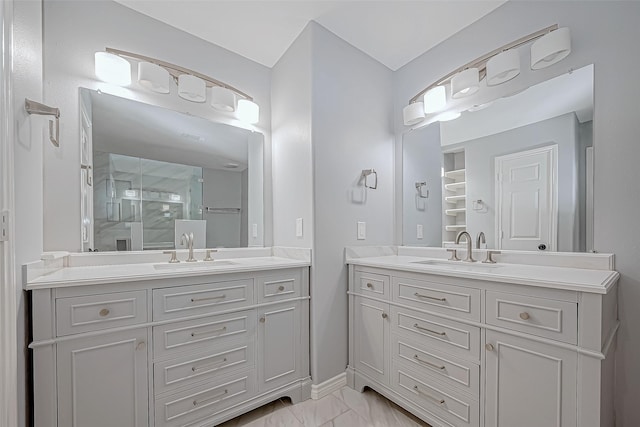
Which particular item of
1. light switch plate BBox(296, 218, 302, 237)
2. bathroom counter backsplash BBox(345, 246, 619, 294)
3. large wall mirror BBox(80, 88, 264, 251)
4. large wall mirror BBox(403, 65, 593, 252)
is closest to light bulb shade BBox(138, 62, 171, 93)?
large wall mirror BBox(80, 88, 264, 251)

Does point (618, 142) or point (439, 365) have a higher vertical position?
point (618, 142)

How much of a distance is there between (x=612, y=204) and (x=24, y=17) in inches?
111

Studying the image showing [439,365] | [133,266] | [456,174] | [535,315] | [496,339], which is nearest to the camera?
[535,315]

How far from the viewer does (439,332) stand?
4.83 ft

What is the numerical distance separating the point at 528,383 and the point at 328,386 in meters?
1.22

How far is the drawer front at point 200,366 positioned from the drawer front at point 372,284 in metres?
0.81

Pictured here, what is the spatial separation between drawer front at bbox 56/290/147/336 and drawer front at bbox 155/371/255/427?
1.45 feet

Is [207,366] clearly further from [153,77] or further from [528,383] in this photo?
[153,77]

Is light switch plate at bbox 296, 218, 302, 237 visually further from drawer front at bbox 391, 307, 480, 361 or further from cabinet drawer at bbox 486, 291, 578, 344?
cabinet drawer at bbox 486, 291, 578, 344

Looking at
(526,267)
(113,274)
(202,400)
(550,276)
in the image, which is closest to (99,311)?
(113,274)

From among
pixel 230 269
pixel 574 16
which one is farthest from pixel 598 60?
pixel 230 269

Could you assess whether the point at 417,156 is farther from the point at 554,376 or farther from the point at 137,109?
the point at 137,109

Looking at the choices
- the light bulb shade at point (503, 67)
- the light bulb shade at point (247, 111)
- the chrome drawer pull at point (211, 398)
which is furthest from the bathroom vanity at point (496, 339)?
the light bulb shade at point (247, 111)

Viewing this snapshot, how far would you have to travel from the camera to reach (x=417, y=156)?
2301 millimetres
